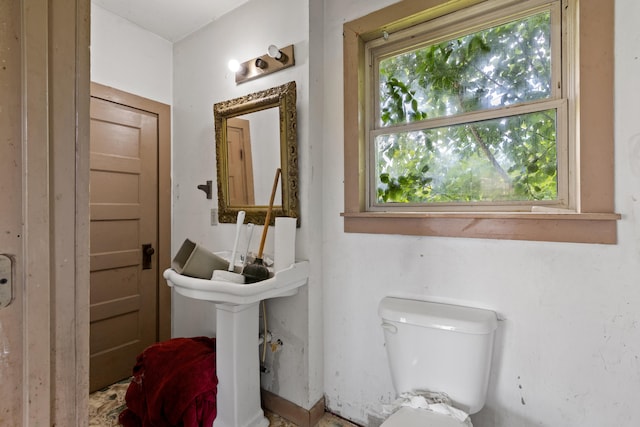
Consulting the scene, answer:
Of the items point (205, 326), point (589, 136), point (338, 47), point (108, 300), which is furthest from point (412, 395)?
point (108, 300)

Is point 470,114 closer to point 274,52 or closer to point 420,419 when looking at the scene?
point 274,52

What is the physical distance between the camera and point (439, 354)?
1122 millimetres

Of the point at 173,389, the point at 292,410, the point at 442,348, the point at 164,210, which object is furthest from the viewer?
the point at 164,210

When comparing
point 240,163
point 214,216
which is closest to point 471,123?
point 240,163

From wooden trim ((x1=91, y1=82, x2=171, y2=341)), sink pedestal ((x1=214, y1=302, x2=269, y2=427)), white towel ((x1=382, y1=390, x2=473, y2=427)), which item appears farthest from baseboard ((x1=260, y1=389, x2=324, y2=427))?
wooden trim ((x1=91, y1=82, x2=171, y2=341))

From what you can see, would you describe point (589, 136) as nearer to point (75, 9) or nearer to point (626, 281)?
point (626, 281)

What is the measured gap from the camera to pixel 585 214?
100 centimetres

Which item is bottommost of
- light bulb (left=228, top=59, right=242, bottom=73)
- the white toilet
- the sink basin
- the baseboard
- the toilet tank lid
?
the baseboard

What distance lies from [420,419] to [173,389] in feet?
3.58

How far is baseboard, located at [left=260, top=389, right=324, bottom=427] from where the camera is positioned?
149 cm

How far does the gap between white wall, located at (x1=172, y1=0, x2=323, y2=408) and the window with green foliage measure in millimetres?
360

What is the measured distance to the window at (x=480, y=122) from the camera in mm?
1018

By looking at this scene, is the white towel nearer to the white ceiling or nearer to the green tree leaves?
the green tree leaves

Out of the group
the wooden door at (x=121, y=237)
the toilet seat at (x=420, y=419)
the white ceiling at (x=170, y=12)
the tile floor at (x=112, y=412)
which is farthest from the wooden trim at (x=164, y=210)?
the toilet seat at (x=420, y=419)
